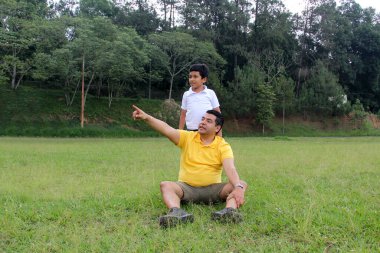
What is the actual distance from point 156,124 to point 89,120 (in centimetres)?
2986

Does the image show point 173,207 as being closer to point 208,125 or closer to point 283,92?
point 208,125

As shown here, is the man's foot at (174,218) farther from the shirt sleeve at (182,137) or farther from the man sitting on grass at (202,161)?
the shirt sleeve at (182,137)

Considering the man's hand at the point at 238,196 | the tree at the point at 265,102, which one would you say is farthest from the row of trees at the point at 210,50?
the man's hand at the point at 238,196

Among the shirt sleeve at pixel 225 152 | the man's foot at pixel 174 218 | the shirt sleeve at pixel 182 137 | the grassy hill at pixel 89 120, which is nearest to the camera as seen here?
the man's foot at pixel 174 218

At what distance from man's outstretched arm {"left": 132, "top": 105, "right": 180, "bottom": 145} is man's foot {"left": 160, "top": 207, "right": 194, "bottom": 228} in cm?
105

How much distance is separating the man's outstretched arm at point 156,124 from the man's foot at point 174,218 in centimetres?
105

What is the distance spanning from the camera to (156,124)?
4512 mm

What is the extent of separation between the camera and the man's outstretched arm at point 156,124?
435 cm

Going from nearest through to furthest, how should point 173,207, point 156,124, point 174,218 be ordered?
1. point 174,218
2. point 173,207
3. point 156,124

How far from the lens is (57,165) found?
9398mm

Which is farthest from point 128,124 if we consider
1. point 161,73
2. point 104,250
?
point 104,250

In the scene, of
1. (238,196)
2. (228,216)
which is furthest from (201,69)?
(228,216)

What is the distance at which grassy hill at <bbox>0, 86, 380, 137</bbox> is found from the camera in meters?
29.0

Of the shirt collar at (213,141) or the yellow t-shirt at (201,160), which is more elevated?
the shirt collar at (213,141)
